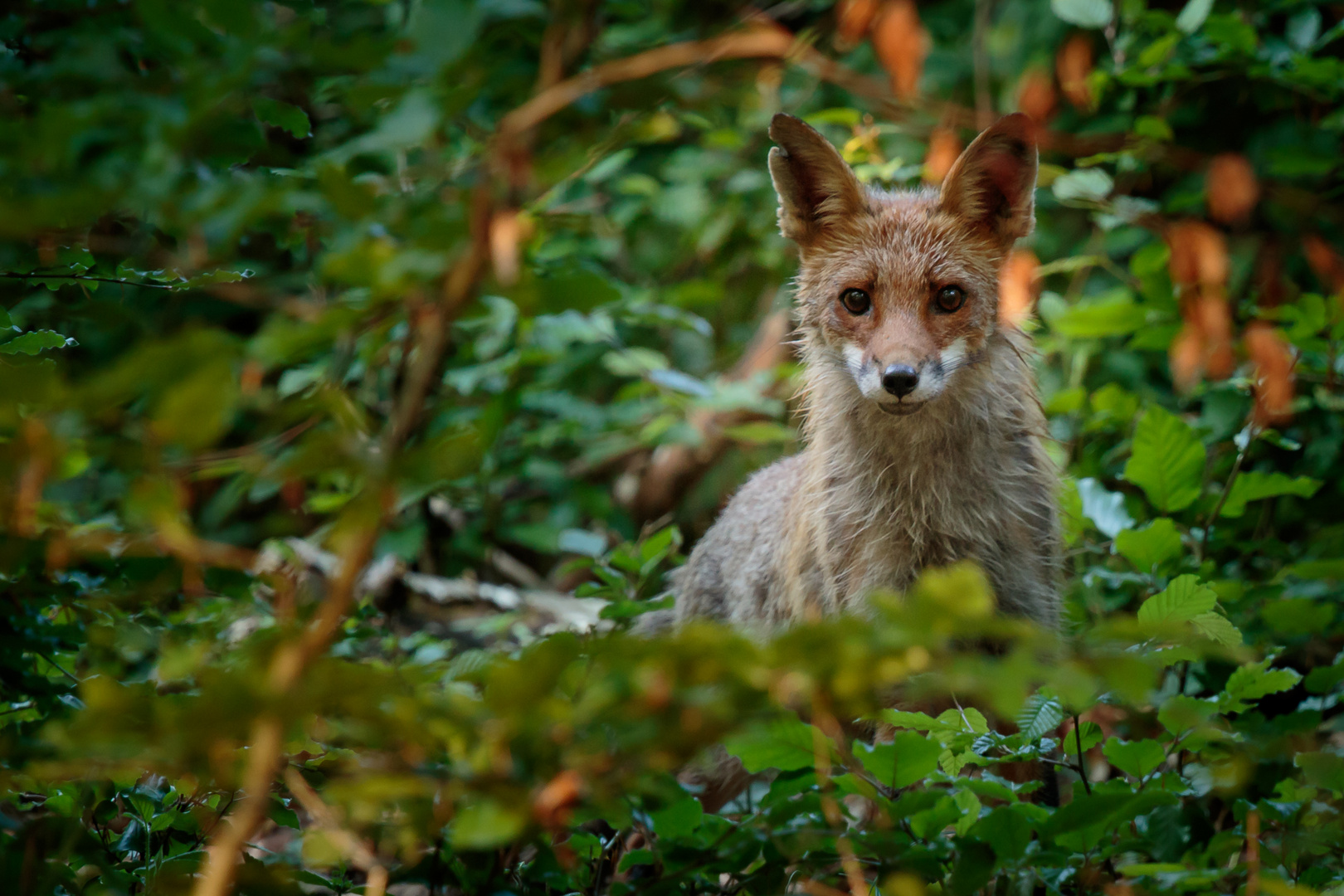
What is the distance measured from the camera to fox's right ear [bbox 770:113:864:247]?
4.15 m

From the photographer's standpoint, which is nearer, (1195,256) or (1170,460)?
(1170,460)

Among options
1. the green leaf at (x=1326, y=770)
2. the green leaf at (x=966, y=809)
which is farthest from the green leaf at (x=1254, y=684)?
the green leaf at (x=966, y=809)

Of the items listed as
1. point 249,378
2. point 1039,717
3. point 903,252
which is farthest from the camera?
point 903,252

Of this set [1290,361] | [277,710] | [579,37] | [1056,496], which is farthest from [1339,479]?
[277,710]

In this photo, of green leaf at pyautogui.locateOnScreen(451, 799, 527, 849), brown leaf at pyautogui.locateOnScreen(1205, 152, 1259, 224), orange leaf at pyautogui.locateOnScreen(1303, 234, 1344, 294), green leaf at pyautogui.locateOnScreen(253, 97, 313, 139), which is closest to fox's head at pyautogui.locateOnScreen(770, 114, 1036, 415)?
brown leaf at pyautogui.locateOnScreen(1205, 152, 1259, 224)

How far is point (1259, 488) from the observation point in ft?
12.7

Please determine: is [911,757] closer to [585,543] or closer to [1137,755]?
[1137,755]

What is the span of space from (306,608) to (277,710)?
392mm

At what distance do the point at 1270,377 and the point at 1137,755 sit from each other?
249 cm

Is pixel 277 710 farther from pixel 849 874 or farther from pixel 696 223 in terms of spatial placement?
pixel 696 223

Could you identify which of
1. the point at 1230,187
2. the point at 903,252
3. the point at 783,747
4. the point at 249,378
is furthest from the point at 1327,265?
the point at 249,378

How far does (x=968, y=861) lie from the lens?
1.89 meters

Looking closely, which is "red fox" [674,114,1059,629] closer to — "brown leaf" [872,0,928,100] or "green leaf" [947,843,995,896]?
"brown leaf" [872,0,928,100]

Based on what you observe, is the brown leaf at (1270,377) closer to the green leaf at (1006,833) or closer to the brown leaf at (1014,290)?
the brown leaf at (1014,290)
